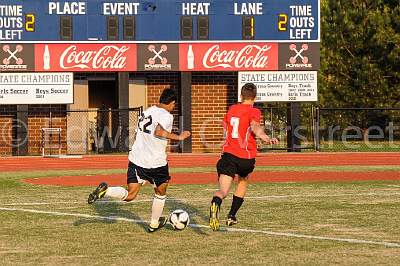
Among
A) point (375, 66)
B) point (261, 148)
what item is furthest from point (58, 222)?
point (375, 66)

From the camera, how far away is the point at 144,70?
38969mm

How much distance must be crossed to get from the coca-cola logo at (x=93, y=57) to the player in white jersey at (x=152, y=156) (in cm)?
2624

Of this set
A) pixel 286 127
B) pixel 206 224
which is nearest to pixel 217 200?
pixel 206 224

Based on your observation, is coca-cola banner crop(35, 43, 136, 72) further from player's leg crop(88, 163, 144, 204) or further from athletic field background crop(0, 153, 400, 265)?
player's leg crop(88, 163, 144, 204)

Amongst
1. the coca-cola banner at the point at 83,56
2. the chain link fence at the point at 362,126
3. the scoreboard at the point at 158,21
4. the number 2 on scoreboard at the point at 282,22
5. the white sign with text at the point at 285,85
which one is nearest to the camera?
the scoreboard at the point at 158,21

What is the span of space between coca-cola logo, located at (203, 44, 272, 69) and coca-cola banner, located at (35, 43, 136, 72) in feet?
10.2

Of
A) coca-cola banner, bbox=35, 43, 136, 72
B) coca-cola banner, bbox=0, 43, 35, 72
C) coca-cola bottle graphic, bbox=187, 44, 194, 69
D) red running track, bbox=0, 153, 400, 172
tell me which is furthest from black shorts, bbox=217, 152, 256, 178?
coca-cola banner, bbox=0, 43, 35, 72

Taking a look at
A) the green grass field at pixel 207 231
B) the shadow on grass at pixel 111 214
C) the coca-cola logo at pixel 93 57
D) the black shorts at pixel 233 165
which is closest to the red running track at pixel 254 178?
the green grass field at pixel 207 231

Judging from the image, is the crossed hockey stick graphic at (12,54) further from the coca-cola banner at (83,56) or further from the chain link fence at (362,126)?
the chain link fence at (362,126)

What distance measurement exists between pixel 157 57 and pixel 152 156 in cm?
2682

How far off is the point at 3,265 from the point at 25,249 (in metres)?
1.20

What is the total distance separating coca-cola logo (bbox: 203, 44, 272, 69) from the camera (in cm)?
3909

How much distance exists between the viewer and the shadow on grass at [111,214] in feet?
45.8

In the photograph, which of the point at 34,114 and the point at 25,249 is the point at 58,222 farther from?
the point at 34,114
